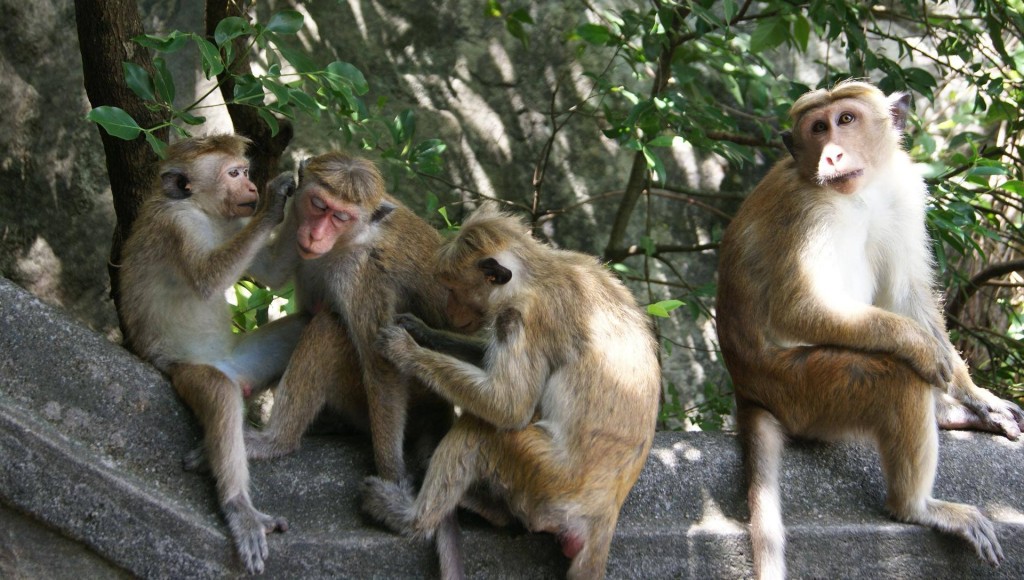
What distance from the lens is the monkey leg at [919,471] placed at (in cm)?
429

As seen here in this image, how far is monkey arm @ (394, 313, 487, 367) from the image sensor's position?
440 cm

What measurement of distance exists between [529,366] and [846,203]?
1.88 m

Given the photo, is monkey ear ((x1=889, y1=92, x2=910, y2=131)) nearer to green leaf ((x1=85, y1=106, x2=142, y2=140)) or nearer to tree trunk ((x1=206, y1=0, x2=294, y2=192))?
tree trunk ((x1=206, y1=0, x2=294, y2=192))

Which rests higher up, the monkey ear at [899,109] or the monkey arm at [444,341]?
the monkey ear at [899,109]

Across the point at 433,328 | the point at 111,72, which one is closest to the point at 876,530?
the point at 433,328

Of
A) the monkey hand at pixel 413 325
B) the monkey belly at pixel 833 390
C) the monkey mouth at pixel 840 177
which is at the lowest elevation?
the monkey belly at pixel 833 390

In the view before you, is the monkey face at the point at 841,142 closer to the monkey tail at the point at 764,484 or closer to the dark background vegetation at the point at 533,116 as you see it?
the dark background vegetation at the point at 533,116

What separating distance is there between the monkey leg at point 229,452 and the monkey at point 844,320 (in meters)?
2.13

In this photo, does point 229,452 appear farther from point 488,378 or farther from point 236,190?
point 236,190

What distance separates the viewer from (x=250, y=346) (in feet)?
15.8

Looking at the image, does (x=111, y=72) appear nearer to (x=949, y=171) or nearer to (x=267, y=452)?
(x=267, y=452)

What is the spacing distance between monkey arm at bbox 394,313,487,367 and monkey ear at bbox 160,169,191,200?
1.23 meters

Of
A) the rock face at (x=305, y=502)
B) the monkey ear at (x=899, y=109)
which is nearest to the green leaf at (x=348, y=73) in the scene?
the rock face at (x=305, y=502)

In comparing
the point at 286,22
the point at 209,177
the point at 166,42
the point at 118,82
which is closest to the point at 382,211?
the point at 209,177
